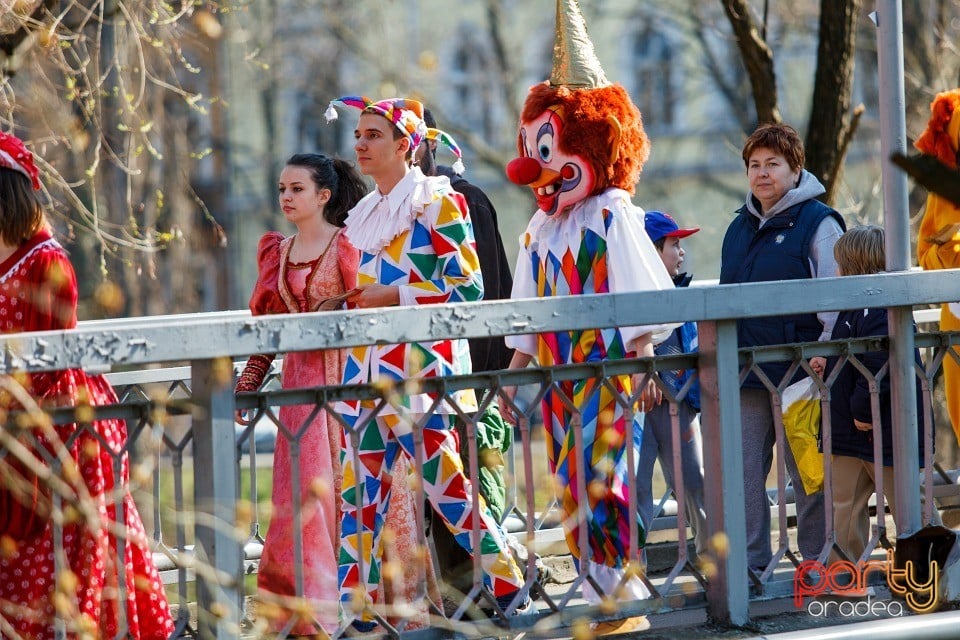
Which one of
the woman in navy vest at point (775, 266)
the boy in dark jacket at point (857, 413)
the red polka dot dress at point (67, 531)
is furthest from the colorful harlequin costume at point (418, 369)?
the boy in dark jacket at point (857, 413)

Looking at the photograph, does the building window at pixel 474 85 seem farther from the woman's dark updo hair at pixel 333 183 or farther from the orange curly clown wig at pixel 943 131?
the woman's dark updo hair at pixel 333 183

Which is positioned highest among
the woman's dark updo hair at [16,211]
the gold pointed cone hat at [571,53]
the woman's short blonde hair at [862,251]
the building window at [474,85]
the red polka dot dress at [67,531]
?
the building window at [474,85]

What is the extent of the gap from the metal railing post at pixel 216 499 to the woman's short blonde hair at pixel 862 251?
2.41 m

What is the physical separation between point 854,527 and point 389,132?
2.28m

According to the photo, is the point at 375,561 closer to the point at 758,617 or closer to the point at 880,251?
the point at 758,617

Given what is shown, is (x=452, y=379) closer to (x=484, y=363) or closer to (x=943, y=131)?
(x=484, y=363)

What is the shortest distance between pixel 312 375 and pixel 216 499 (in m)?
1.51

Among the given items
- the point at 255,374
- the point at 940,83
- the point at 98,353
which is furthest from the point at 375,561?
the point at 940,83

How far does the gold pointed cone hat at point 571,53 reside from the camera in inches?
202

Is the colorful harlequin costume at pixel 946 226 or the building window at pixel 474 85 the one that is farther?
the building window at pixel 474 85

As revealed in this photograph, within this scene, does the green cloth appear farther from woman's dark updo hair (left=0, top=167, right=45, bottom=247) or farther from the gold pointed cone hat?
woman's dark updo hair (left=0, top=167, right=45, bottom=247)

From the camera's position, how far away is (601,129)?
5.06 meters

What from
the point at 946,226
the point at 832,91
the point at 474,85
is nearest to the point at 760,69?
the point at 832,91

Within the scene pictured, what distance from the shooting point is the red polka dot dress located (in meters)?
4.11
